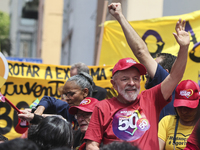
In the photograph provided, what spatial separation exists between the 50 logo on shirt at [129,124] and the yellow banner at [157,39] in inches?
126

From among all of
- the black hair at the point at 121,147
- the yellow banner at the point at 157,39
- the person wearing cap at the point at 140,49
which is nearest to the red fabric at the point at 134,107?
the person wearing cap at the point at 140,49

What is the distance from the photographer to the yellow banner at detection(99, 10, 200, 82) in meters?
5.95

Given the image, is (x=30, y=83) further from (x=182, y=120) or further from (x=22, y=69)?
(x=182, y=120)

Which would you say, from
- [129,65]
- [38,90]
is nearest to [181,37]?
[129,65]

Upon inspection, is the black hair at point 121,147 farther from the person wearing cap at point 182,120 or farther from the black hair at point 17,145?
the person wearing cap at point 182,120

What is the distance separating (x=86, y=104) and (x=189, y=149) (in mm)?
1137

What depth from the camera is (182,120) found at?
11.0 feet

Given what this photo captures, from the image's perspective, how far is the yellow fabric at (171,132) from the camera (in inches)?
127

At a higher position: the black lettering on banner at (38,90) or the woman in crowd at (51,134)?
the woman in crowd at (51,134)

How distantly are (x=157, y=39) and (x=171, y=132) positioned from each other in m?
3.57

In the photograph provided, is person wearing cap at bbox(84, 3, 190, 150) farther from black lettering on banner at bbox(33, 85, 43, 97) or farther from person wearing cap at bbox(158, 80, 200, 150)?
black lettering on banner at bbox(33, 85, 43, 97)

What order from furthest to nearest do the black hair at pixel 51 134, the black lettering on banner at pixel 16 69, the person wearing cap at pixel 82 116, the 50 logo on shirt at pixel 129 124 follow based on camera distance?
the black lettering on banner at pixel 16 69, the person wearing cap at pixel 82 116, the 50 logo on shirt at pixel 129 124, the black hair at pixel 51 134

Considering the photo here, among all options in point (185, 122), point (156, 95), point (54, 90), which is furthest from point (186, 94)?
point (54, 90)

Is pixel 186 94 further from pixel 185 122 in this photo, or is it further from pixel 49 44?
pixel 49 44
